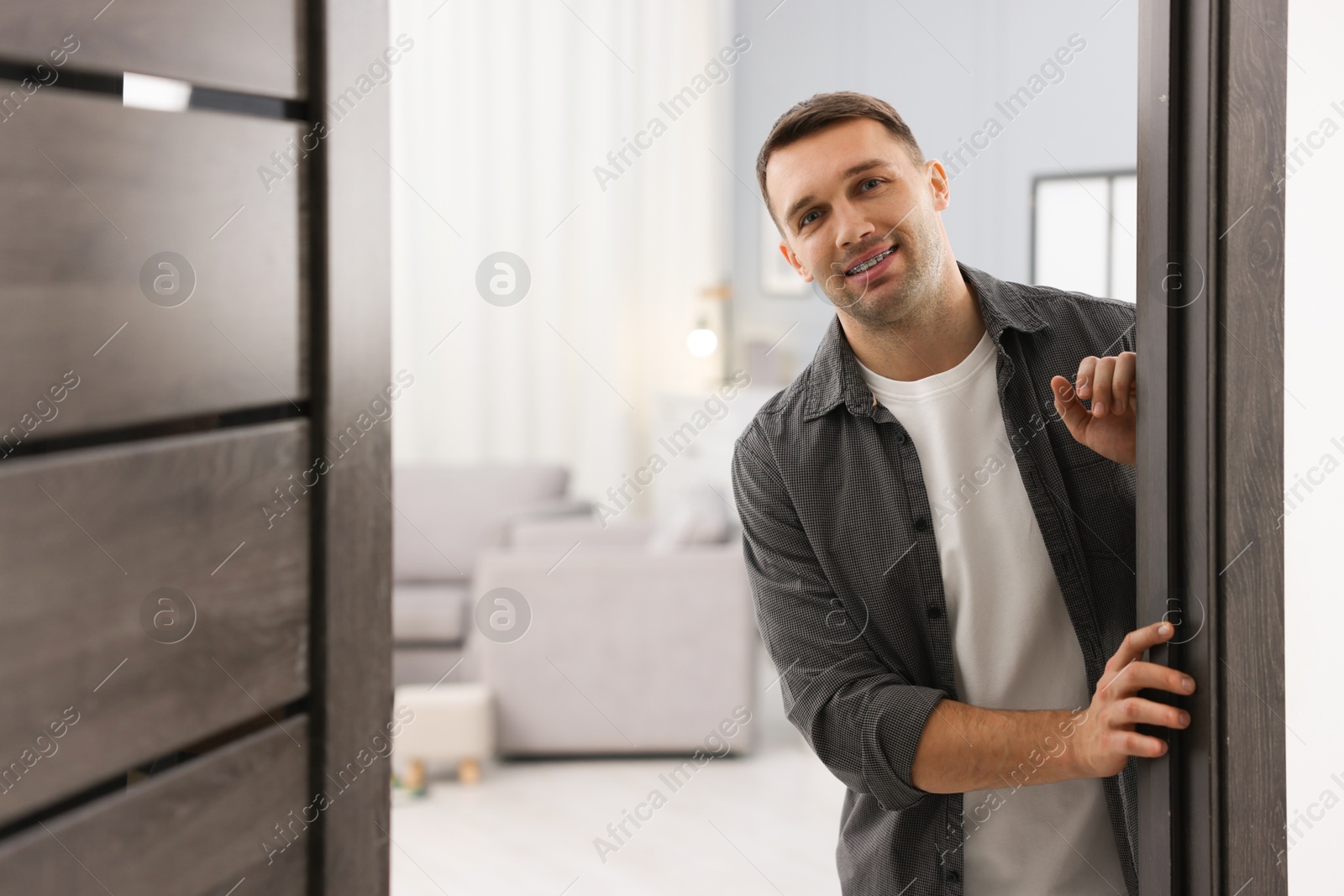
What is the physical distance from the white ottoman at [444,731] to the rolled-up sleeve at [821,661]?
2.08 meters

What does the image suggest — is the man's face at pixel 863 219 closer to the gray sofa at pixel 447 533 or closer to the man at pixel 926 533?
the man at pixel 926 533

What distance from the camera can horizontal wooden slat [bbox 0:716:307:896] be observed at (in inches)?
24.7

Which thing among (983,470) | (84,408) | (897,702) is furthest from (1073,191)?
(84,408)

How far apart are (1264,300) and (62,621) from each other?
0.82 m

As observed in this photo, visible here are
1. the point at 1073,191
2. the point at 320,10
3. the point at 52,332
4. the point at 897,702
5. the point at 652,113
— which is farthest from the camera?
the point at 652,113

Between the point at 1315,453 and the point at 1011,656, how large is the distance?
18.2 inches

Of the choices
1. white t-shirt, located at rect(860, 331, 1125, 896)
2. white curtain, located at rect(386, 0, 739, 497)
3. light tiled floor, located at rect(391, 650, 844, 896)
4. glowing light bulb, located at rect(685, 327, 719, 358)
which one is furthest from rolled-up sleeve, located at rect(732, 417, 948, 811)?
white curtain, located at rect(386, 0, 739, 497)

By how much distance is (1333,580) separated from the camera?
82 centimetres

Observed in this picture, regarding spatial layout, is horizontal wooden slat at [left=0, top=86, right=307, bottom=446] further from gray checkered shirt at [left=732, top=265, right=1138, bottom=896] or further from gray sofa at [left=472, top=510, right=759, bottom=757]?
gray sofa at [left=472, top=510, right=759, bottom=757]

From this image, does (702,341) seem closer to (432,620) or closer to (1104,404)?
(432,620)

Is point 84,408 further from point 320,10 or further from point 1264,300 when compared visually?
point 1264,300

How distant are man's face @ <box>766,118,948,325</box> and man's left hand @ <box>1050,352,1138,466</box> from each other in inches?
9.9

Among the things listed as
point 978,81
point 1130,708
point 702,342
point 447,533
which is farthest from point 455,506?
point 1130,708

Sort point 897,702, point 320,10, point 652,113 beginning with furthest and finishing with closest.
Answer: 1. point 652,113
2. point 897,702
3. point 320,10
